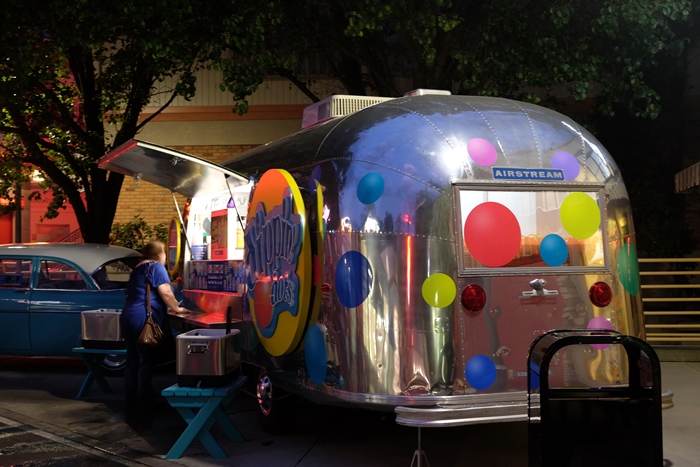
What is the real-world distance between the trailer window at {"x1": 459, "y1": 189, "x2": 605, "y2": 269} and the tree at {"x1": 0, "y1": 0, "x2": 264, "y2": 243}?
6.40 m

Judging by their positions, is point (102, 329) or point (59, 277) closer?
point (102, 329)

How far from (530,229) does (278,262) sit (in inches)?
79.9

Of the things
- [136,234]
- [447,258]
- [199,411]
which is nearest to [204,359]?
[199,411]

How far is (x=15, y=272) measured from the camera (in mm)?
10664

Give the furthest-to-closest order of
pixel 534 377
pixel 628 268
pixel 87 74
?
pixel 87 74 → pixel 628 268 → pixel 534 377

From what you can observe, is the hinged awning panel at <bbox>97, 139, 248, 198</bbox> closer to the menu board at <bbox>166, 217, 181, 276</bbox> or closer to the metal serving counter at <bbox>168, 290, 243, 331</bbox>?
the menu board at <bbox>166, 217, 181, 276</bbox>

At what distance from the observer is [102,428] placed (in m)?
7.93

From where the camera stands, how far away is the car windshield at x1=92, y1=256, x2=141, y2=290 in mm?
10641

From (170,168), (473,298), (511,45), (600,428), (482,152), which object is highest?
(511,45)

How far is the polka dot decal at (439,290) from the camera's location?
579 centimetres

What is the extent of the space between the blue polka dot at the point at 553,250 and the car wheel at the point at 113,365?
259 inches

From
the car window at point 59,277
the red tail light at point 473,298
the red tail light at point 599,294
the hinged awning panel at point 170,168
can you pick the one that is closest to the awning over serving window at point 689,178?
the red tail light at point 599,294

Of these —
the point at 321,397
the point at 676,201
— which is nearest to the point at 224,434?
the point at 321,397

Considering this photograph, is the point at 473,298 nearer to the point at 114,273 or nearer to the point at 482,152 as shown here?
the point at 482,152
